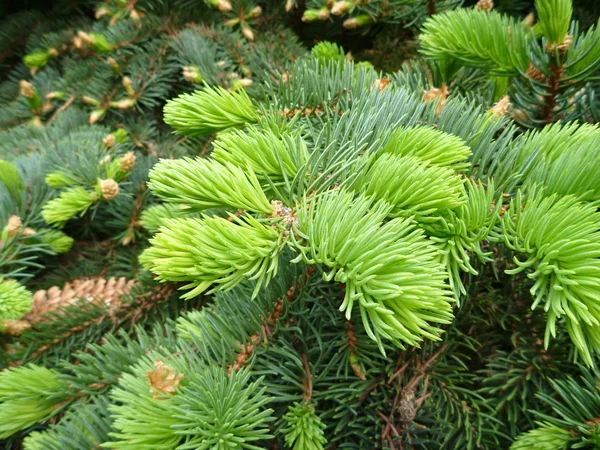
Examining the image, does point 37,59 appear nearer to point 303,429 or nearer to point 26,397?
point 26,397

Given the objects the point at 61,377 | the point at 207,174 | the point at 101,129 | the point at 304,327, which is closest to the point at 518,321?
the point at 304,327

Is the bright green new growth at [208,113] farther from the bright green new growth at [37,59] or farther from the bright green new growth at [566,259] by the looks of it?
the bright green new growth at [37,59]

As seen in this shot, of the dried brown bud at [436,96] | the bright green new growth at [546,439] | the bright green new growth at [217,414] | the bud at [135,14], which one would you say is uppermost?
the dried brown bud at [436,96]

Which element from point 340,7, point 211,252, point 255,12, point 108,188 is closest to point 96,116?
point 108,188

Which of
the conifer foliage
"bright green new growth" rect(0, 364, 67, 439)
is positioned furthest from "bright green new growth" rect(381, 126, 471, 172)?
"bright green new growth" rect(0, 364, 67, 439)

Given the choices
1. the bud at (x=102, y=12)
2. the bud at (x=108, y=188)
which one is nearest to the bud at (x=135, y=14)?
the bud at (x=102, y=12)

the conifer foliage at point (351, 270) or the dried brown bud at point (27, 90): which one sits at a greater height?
the conifer foliage at point (351, 270)

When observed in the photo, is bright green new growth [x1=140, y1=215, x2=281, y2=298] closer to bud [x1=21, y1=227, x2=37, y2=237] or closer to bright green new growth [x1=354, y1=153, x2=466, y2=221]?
bright green new growth [x1=354, y1=153, x2=466, y2=221]
